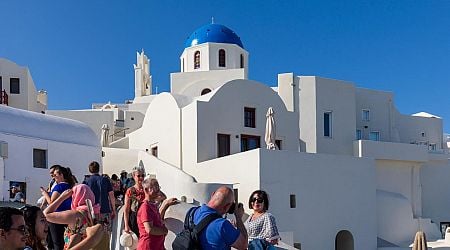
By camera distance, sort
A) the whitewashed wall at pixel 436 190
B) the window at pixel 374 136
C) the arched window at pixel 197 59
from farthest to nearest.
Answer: the arched window at pixel 197 59, the window at pixel 374 136, the whitewashed wall at pixel 436 190

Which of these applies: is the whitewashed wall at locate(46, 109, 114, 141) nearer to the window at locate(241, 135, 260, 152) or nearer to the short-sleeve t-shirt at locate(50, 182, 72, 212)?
the window at locate(241, 135, 260, 152)

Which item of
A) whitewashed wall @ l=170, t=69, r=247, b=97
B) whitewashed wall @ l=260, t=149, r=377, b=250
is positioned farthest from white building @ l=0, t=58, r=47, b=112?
whitewashed wall @ l=260, t=149, r=377, b=250

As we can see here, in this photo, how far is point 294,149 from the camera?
24781mm

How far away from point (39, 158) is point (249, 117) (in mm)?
9133

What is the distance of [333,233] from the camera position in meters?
21.8

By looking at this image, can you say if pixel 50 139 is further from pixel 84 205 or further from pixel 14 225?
pixel 14 225

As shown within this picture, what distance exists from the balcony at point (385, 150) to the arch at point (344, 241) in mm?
6823

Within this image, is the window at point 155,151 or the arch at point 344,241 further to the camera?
the window at point 155,151

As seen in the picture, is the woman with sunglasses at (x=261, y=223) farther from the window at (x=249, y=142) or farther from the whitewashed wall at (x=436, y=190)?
the whitewashed wall at (x=436, y=190)

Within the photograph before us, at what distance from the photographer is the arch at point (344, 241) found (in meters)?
22.4

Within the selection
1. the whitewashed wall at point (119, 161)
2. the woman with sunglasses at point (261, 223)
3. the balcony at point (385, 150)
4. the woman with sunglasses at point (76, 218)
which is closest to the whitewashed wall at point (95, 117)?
the whitewashed wall at point (119, 161)

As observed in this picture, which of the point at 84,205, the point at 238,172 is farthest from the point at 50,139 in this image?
the point at 84,205

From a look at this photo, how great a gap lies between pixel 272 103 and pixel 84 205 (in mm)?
19240

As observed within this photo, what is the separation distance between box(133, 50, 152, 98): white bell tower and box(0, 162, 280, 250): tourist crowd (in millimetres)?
33260
